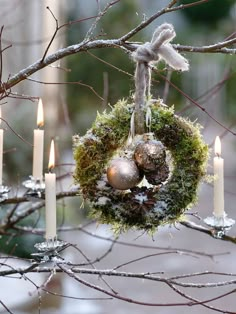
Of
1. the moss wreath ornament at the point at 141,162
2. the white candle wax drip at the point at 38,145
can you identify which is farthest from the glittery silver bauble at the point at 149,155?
the white candle wax drip at the point at 38,145

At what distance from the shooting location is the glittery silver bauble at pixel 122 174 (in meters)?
0.85

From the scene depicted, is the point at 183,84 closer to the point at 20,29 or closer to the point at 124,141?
the point at 20,29

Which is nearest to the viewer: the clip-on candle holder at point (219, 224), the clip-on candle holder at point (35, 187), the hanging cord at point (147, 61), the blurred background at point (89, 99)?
the hanging cord at point (147, 61)

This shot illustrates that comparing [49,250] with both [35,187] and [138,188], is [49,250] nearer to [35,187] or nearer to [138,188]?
[138,188]

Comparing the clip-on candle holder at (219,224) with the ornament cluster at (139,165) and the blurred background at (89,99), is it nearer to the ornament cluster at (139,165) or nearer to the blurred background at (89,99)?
the blurred background at (89,99)

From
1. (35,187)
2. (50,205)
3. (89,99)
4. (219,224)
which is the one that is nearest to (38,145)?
(35,187)

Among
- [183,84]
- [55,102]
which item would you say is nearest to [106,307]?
[55,102]

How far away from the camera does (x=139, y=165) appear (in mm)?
870

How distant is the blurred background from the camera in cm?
187

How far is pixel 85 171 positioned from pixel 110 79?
195 inches

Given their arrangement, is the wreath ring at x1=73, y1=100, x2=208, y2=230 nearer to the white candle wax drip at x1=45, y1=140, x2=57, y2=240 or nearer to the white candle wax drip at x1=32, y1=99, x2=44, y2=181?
the white candle wax drip at x1=45, y1=140, x2=57, y2=240

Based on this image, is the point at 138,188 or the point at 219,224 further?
the point at 219,224

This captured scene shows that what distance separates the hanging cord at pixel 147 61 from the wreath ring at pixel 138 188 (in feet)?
0.07

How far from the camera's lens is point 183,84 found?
6.53 m
